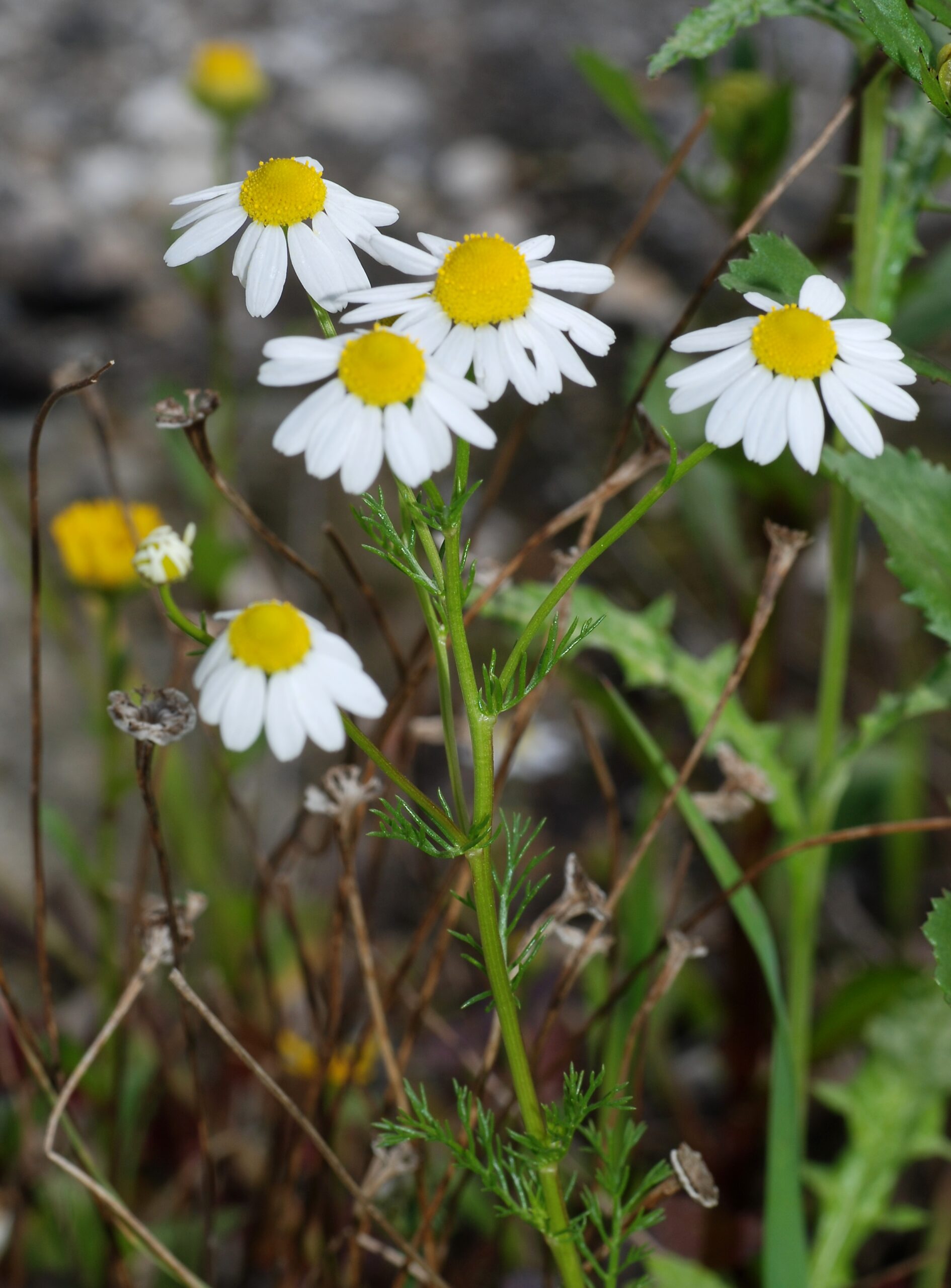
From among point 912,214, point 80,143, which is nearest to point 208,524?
point 912,214

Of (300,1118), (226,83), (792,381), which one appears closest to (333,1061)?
(300,1118)

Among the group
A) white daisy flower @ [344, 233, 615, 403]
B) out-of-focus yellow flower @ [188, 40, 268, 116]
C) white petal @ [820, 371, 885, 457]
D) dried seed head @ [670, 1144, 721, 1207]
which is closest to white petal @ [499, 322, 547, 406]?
white daisy flower @ [344, 233, 615, 403]

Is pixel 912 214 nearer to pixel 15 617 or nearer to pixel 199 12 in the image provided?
pixel 15 617

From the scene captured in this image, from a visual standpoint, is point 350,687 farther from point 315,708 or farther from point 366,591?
point 366,591

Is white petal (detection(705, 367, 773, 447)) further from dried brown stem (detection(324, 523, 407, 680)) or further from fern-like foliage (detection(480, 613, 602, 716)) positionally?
dried brown stem (detection(324, 523, 407, 680))

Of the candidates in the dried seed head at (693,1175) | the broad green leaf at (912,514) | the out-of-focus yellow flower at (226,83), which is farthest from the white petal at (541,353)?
the out-of-focus yellow flower at (226,83)

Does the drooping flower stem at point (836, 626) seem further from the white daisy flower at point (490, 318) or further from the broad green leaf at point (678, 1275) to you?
the white daisy flower at point (490, 318)
